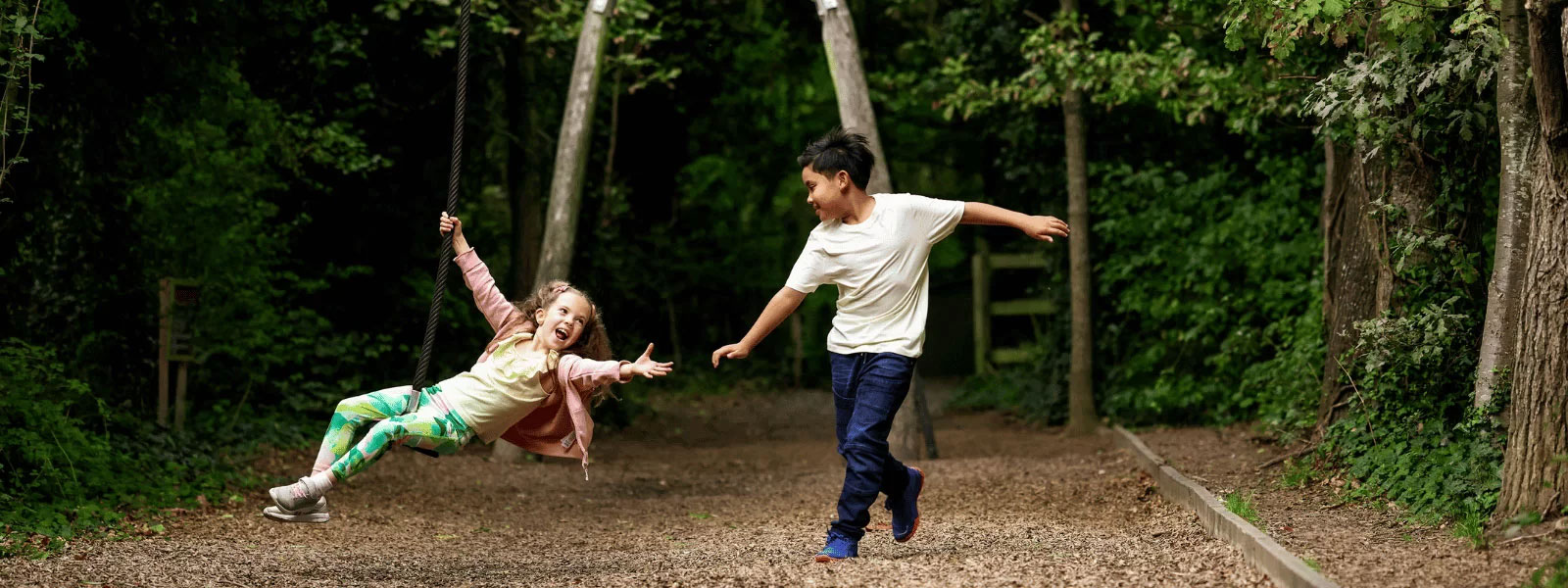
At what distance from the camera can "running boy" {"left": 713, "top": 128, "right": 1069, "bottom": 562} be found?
6.09 meters

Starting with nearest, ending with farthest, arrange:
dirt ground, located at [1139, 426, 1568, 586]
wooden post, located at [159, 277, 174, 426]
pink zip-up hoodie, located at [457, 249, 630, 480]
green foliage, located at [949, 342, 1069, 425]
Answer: dirt ground, located at [1139, 426, 1568, 586] → pink zip-up hoodie, located at [457, 249, 630, 480] → wooden post, located at [159, 277, 174, 426] → green foliage, located at [949, 342, 1069, 425]

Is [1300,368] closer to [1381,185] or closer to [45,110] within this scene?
[1381,185]

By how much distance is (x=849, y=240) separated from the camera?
6.20 m

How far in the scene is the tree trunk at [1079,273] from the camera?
13844 mm

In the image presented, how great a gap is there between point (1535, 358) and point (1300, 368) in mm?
4030

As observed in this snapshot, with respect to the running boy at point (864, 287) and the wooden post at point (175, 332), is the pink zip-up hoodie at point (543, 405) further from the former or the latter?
the wooden post at point (175, 332)

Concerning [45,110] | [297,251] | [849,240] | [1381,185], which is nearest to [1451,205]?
[1381,185]

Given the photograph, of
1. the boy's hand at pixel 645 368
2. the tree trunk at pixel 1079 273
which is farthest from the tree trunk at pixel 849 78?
the boy's hand at pixel 645 368

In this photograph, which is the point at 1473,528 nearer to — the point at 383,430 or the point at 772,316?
the point at 772,316

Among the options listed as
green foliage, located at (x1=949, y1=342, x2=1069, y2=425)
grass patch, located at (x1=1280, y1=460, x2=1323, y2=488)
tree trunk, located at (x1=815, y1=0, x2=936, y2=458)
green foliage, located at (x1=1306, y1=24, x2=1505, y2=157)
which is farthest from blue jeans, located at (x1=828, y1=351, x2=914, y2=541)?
green foliage, located at (x1=949, y1=342, x2=1069, y2=425)

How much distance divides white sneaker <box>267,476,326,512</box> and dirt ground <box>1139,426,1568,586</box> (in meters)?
3.99

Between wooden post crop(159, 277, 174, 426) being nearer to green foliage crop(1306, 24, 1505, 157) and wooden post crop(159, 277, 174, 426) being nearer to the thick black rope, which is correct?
the thick black rope

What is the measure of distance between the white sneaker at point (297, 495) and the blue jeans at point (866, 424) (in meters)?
2.20

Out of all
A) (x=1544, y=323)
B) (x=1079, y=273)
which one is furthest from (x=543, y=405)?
(x=1079, y=273)
